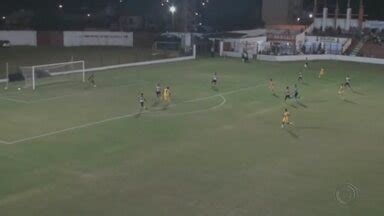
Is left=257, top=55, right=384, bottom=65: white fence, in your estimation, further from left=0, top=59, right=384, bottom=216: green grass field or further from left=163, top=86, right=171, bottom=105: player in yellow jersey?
left=163, top=86, right=171, bottom=105: player in yellow jersey

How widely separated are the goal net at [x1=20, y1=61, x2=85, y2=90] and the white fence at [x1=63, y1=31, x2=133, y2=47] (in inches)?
826

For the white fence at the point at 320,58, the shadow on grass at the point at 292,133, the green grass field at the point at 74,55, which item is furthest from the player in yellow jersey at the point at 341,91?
the green grass field at the point at 74,55

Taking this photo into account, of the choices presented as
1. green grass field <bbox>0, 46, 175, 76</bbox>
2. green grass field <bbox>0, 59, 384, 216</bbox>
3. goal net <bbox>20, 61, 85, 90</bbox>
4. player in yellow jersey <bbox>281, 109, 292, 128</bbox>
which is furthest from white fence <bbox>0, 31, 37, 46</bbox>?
player in yellow jersey <bbox>281, 109, 292, 128</bbox>

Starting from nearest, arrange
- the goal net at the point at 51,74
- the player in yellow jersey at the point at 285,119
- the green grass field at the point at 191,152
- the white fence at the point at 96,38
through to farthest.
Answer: the green grass field at the point at 191,152 → the player in yellow jersey at the point at 285,119 → the goal net at the point at 51,74 → the white fence at the point at 96,38

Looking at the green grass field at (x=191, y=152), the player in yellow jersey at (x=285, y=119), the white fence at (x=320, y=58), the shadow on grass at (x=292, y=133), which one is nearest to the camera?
the green grass field at (x=191, y=152)

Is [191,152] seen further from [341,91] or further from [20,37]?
[20,37]

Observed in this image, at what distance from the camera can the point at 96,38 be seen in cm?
7531

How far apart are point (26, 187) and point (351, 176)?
12540mm

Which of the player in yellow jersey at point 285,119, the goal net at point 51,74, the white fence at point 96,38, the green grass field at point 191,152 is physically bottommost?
the green grass field at point 191,152

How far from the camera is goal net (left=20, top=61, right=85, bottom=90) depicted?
4578cm

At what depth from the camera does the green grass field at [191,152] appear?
19.7 metres

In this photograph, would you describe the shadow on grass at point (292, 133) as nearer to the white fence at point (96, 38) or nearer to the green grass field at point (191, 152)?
the green grass field at point (191, 152)

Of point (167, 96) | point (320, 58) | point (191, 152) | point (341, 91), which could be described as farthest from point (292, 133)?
point (320, 58)

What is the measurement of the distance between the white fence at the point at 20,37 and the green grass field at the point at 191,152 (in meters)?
30.0
